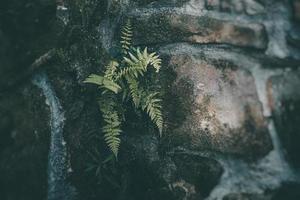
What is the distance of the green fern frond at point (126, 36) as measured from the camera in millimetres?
3121

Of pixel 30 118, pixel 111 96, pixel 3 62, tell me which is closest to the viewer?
pixel 3 62

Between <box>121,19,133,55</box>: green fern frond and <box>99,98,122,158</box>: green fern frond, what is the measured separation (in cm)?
46

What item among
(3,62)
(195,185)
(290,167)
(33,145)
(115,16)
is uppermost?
(115,16)

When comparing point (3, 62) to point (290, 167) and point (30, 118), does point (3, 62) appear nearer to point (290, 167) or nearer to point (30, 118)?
point (30, 118)

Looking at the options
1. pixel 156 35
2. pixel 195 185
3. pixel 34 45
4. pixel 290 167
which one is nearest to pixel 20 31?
pixel 34 45

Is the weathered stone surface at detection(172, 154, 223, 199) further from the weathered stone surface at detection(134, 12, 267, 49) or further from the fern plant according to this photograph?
the weathered stone surface at detection(134, 12, 267, 49)

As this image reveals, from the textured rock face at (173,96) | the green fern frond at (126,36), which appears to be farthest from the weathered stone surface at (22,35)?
the green fern frond at (126,36)

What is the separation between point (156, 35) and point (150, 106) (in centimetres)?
59

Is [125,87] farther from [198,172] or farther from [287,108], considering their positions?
[287,108]

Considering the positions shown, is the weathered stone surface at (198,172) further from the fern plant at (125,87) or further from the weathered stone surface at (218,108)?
the fern plant at (125,87)

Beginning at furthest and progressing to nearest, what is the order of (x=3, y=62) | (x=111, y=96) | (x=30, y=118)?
1. (x=111, y=96)
2. (x=30, y=118)
3. (x=3, y=62)

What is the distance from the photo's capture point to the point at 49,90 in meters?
3.13

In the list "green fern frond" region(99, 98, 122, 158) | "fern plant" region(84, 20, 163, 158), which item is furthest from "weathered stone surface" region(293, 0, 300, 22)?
"green fern frond" region(99, 98, 122, 158)

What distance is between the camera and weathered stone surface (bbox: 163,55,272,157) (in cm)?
294
